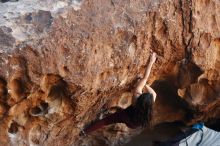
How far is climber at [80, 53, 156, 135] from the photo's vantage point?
3.15 m

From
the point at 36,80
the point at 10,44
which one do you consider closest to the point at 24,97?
the point at 36,80

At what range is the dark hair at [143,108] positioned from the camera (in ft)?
10.3

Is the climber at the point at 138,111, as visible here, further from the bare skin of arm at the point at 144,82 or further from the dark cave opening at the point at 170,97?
the dark cave opening at the point at 170,97

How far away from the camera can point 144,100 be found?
10.3 ft

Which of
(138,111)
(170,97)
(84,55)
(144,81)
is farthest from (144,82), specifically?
(170,97)

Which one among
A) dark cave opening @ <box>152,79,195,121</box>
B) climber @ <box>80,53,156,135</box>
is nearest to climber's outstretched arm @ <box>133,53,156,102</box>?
climber @ <box>80,53,156,135</box>

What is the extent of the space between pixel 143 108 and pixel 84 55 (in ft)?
1.96

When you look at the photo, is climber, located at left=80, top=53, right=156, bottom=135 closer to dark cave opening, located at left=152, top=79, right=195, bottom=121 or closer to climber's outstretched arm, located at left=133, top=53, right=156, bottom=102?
climber's outstretched arm, located at left=133, top=53, right=156, bottom=102

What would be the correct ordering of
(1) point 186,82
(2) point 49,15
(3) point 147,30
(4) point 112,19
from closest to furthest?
(2) point 49,15 < (4) point 112,19 < (3) point 147,30 < (1) point 186,82

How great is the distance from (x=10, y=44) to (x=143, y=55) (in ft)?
3.46

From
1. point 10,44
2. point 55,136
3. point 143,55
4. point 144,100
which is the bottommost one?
point 55,136

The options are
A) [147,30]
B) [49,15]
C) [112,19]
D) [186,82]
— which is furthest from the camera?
[186,82]

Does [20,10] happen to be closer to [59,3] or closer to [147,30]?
[59,3]

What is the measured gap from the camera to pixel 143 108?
10.3 feet
